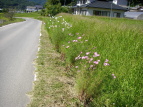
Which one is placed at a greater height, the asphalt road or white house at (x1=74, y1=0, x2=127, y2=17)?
white house at (x1=74, y1=0, x2=127, y2=17)

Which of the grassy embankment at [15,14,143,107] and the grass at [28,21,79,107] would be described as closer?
the grassy embankment at [15,14,143,107]

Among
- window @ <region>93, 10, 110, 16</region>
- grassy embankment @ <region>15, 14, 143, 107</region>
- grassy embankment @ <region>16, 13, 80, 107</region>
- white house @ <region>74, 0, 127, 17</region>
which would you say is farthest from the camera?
window @ <region>93, 10, 110, 16</region>

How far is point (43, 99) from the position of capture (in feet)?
12.4

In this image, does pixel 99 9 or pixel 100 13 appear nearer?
pixel 99 9

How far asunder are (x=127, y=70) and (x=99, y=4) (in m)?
37.6

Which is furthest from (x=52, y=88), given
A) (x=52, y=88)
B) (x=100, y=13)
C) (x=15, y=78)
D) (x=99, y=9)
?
(x=100, y=13)

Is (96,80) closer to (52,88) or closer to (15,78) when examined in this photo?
(52,88)

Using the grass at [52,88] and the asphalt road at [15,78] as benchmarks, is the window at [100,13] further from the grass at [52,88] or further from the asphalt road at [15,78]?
the grass at [52,88]

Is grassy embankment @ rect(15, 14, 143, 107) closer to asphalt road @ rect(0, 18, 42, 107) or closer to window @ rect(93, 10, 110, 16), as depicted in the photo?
asphalt road @ rect(0, 18, 42, 107)

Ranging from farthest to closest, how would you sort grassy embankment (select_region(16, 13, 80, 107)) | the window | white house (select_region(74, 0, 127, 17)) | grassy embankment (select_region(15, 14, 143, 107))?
the window, white house (select_region(74, 0, 127, 17)), grassy embankment (select_region(16, 13, 80, 107)), grassy embankment (select_region(15, 14, 143, 107))

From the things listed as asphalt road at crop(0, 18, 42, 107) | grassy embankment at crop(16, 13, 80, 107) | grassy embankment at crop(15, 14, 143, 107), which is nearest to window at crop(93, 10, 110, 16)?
asphalt road at crop(0, 18, 42, 107)

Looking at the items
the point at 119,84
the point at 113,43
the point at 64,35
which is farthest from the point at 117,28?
the point at 119,84

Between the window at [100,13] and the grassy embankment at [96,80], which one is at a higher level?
the window at [100,13]

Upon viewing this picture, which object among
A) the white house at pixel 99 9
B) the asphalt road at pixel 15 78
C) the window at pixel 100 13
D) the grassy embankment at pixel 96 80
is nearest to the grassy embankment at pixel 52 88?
the grassy embankment at pixel 96 80
